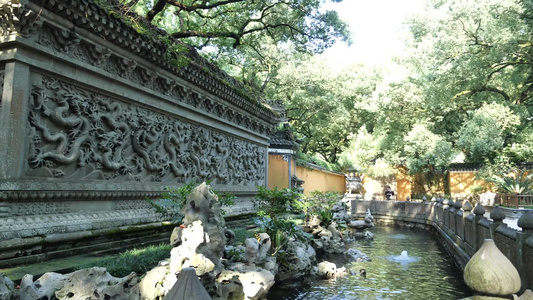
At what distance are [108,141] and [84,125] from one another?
1.94 feet

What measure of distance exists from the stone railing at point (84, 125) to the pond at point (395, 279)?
12.5 ft

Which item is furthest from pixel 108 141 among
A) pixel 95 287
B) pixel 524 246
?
pixel 524 246

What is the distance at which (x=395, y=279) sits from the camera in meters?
8.45

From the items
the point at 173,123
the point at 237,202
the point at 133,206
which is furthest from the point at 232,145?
the point at 133,206

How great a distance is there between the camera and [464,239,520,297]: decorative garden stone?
3.21 m

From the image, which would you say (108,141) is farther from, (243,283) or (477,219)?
(477,219)

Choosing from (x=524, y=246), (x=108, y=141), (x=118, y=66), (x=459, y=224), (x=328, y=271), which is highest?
(x=118, y=66)

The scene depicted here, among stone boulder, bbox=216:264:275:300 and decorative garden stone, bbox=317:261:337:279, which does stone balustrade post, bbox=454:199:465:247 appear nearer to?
decorative garden stone, bbox=317:261:337:279

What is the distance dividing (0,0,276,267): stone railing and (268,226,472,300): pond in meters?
3.80

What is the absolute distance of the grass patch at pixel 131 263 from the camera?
503cm

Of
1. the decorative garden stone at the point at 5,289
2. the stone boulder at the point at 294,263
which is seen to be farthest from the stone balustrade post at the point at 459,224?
the decorative garden stone at the point at 5,289

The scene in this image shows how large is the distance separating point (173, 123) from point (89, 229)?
362cm

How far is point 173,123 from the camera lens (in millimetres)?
9336

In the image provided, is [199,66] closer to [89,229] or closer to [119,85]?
[119,85]
